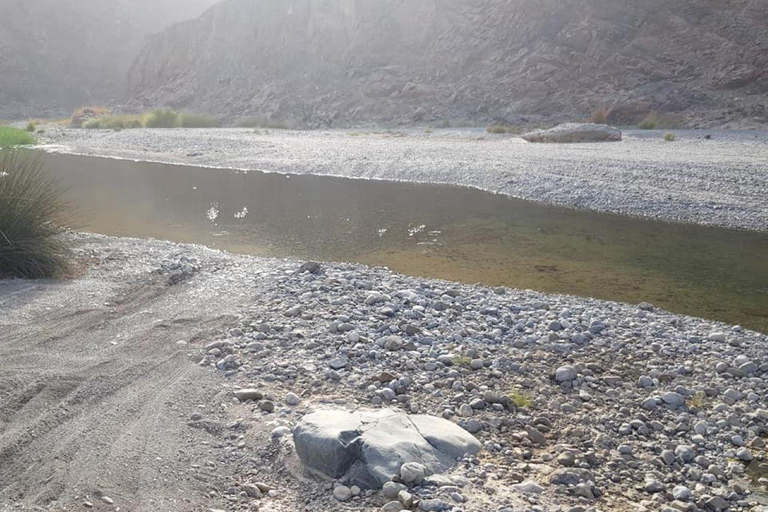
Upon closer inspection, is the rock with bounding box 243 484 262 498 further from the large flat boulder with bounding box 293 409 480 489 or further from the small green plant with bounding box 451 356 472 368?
the small green plant with bounding box 451 356 472 368

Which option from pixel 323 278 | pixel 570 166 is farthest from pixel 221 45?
pixel 323 278

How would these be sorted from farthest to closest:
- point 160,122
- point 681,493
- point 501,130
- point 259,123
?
1. point 160,122
2. point 259,123
3. point 501,130
4. point 681,493

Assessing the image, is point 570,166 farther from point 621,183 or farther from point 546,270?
point 546,270

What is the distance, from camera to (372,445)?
16.3ft

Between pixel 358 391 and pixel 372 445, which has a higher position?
pixel 372 445

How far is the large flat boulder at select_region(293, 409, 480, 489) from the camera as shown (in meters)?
4.91

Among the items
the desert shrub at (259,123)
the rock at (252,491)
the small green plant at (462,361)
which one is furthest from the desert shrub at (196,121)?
the rock at (252,491)

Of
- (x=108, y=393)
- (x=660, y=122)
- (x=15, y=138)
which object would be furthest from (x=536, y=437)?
(x=15, y=138)

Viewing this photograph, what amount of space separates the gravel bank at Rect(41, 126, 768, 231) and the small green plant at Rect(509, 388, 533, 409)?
1014 centimetres

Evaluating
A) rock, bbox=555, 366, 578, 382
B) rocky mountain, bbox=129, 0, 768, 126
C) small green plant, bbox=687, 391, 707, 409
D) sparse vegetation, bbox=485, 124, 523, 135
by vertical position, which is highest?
rocky mountain, bbox=129, 0, 768, 126

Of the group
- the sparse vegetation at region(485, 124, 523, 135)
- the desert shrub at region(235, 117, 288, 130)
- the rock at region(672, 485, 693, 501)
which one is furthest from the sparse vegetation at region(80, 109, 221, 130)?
the rock at region(672, 485, 693, 501)

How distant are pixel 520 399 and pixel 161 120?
37112mm

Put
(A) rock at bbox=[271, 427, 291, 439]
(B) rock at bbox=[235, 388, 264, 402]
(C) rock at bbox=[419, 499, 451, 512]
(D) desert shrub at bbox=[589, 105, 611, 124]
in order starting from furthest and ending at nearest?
(D) desert shrub at bbox=[589, 105, 611, 124], (B) rock at bbox=[235, 388, 264, 402], (A) rock at bbox=[271, 427, 291, 439], (C) rock at bbox=[419, 499, 451, 512]

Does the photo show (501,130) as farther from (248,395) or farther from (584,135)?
(248,395)
